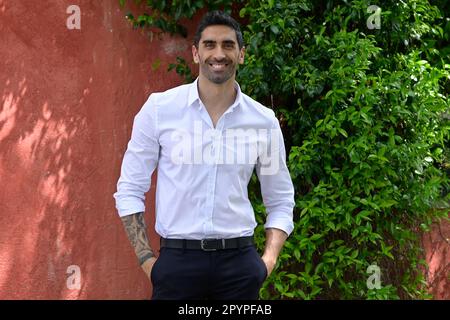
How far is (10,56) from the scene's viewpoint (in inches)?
177

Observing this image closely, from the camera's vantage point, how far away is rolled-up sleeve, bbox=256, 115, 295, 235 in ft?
10.1

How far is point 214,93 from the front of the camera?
2.96 metres

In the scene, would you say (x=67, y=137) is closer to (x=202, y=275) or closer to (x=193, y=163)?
(x=193, y=163)

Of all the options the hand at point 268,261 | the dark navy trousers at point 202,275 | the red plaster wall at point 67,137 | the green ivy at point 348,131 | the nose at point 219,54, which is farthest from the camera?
the red plaster wall at point 67,137

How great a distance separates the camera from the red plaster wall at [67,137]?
4496 millimetres

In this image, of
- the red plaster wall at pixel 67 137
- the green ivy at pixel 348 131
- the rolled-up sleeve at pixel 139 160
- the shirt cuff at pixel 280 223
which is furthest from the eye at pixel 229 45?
the red plaster wall at pixel 67 137

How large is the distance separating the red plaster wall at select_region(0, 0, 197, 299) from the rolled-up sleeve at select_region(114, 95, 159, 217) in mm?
1643

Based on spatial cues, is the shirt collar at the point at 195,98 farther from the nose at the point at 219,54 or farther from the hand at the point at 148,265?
the hand at the point at 148,265

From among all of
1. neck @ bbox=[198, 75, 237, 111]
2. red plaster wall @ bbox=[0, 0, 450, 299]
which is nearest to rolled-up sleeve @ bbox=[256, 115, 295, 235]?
neck @ bbox=[198, 75, 237, 111]

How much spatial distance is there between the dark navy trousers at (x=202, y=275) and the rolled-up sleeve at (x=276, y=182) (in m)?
0.34

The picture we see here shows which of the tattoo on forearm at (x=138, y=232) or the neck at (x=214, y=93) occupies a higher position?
the neck at (x=214, y=93)

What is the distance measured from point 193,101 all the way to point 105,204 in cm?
183
